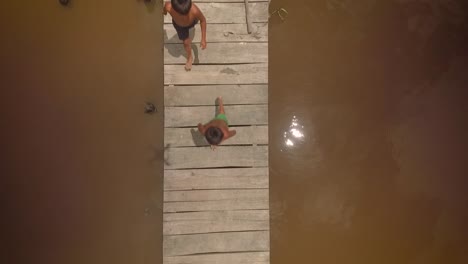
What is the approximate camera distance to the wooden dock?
3377mm

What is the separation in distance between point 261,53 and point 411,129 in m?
1.62

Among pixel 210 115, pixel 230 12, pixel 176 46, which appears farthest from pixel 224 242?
pixel 230 12

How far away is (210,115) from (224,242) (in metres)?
1.05

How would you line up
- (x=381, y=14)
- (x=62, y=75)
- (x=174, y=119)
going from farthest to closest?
1. (x=381, y=14)
2. (x=62, y=75)
3. (x=174, y=119)

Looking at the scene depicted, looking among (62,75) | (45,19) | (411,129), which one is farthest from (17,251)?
(411,129)

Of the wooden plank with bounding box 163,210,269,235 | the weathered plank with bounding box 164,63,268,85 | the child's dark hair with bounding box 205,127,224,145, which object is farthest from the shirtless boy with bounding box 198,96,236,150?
the wooden plank with bounding box 163,210,269,235

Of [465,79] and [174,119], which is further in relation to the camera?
[465,79]

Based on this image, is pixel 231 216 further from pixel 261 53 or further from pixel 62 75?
pixel 62 75

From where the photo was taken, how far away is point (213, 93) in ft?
11.3

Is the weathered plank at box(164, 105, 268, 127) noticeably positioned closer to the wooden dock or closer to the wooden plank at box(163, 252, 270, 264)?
the wooden dock

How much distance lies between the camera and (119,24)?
3.73 meters

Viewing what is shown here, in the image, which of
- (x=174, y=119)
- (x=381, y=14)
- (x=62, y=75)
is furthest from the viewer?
(x=381, y=14)

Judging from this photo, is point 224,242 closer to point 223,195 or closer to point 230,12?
point 223,195

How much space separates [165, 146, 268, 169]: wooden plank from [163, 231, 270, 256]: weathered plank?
0.57 meters
